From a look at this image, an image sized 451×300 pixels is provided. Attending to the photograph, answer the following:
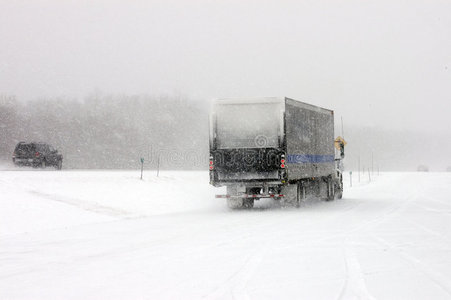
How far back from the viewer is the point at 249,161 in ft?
64.6

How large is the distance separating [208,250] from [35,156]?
1006 inches

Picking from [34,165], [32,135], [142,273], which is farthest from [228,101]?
[32,135]

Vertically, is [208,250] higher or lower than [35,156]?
lower

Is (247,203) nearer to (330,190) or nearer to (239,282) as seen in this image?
(330,190)

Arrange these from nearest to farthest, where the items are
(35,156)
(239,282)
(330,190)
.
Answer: (239,282), (330,190), (35,156)

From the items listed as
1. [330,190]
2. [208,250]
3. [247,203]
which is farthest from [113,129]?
[208,250]

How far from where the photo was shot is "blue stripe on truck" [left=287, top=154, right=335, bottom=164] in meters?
20.2

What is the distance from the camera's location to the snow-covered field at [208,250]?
721 centimetres

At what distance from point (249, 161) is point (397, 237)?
7.94 meters

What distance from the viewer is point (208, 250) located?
10.5 metres

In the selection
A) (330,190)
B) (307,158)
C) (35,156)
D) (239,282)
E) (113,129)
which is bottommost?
(239,282)

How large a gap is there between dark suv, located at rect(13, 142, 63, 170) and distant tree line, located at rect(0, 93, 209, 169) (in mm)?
27868

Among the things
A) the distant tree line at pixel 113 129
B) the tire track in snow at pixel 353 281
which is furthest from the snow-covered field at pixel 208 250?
the distant tree line at pixel 113 129

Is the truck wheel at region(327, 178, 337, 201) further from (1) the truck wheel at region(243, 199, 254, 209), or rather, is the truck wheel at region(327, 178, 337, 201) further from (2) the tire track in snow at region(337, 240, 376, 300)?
(2) the tire track in snow at region(337, 240, 376, 300)
